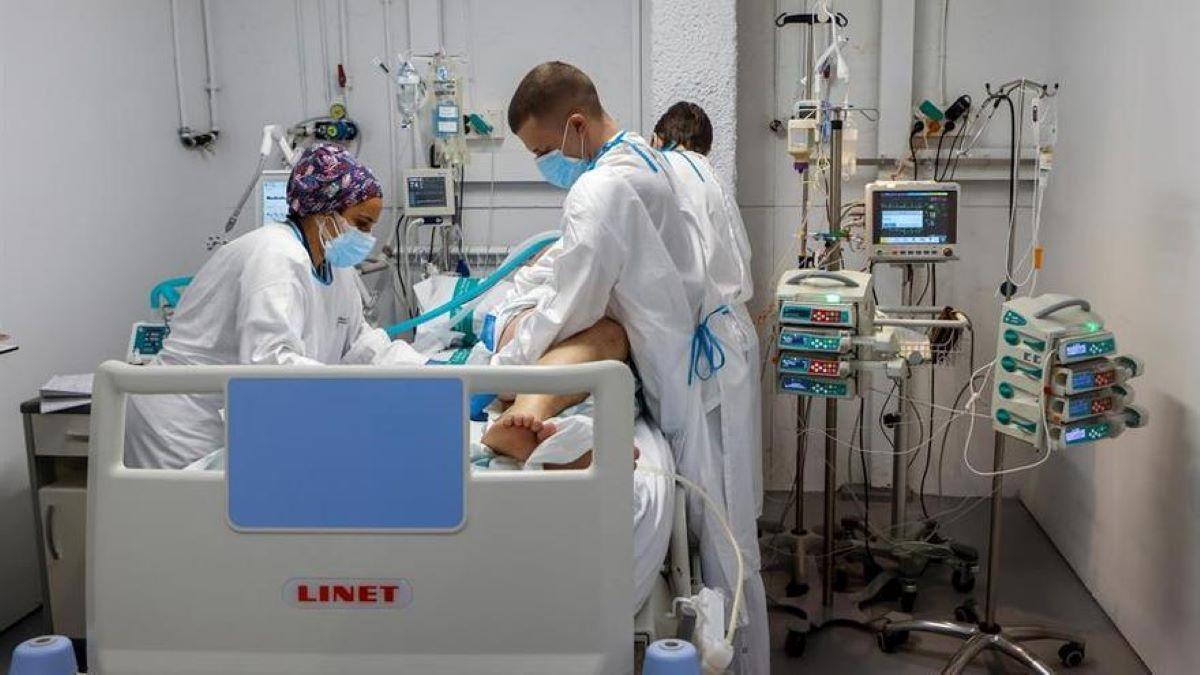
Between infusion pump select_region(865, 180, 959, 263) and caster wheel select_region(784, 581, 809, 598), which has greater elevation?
infusion pump select_region(865, 180, 959, 263)

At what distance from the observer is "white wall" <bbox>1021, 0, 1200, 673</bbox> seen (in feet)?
7.94

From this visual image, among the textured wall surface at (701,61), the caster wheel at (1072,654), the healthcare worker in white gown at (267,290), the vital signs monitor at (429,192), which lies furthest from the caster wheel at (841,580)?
the vital signs monitor at (429,192)

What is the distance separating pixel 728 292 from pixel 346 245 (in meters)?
0.94

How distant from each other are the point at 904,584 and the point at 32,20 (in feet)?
10.6

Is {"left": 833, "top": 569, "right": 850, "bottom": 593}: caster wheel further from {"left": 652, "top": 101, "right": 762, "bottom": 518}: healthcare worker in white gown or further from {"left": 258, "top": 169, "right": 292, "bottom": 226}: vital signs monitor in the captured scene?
{"left": 258, "top": 169, "right": 292, "bottom": 226}: vital signs monitor

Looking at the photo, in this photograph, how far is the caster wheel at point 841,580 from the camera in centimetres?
326

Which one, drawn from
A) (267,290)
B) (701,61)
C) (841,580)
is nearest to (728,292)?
(267,290)

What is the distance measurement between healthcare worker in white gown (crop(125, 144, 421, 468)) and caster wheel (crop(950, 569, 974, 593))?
2093mm

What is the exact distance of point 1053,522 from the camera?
356 cm

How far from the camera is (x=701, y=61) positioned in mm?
3658

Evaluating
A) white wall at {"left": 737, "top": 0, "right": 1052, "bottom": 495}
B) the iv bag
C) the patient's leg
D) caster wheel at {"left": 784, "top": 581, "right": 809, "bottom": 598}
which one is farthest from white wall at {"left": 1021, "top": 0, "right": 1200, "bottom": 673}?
the iv bag

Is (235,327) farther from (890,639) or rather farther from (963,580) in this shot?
(963,580)

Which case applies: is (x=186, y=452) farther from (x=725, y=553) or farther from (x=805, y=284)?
(x=805, y=284)

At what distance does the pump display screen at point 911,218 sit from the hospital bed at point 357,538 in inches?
79.2
